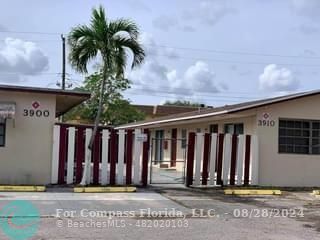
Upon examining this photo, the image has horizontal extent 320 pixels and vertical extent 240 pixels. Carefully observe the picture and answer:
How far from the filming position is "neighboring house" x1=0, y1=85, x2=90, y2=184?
1716 centimetres

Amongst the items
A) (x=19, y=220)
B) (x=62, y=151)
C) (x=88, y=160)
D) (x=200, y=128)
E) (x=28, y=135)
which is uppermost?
(x=200, y=128)

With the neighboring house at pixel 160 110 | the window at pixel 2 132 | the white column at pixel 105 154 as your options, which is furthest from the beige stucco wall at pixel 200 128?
the neighboring house at pixel 160 110

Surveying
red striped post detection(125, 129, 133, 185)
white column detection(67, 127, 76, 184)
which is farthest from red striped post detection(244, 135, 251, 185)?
white column detection(67, 127, 76, 184)

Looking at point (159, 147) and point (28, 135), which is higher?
point (28, 135)

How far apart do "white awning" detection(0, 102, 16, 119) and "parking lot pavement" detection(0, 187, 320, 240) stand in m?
2.71

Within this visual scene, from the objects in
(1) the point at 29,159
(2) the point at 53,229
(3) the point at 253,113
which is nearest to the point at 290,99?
(3) the point at 253,113

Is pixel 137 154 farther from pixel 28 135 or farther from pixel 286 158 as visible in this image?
pixel 286 158

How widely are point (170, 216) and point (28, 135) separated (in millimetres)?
6820

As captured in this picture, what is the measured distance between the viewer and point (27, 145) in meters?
17.4

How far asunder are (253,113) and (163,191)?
4930 millimetres

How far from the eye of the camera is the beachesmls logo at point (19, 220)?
9617 millimetres

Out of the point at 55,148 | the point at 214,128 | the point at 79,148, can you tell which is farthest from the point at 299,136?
the point at 55,148

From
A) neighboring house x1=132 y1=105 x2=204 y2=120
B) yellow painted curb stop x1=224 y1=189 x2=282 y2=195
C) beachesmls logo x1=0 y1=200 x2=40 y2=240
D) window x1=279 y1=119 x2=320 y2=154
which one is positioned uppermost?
neighboring house x1=132 y1=105 x2=204 y2=120

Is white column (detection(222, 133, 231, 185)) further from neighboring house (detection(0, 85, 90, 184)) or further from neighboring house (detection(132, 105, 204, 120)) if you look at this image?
neighboring house (detection(132, 105, 204, 120))
